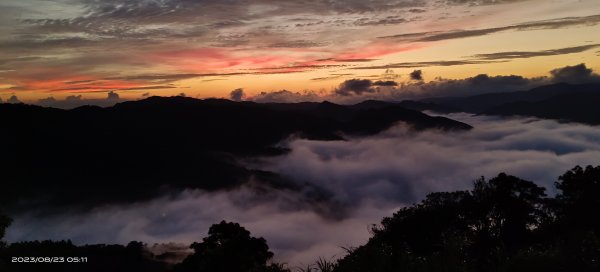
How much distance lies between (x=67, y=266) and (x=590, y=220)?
8387 centimetres

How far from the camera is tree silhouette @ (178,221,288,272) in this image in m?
40.0

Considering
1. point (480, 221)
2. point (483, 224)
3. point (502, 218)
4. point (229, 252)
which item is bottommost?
point (229, 252)

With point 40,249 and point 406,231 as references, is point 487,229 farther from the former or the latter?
point 40,249

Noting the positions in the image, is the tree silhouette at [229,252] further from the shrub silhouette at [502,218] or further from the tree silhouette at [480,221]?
the shrub silhouette at [502,218]

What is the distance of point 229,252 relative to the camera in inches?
1614

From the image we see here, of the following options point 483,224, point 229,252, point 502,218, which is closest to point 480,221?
point 483,224

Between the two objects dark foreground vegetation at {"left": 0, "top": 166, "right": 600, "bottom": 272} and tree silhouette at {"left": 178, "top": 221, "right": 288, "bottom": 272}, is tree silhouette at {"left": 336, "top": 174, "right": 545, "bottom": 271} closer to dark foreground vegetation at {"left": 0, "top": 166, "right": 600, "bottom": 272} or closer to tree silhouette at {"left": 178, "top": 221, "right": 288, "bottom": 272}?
dark foreground vegetation at {"left": 0, "top": 166, "right": 600, "bottom": 272}

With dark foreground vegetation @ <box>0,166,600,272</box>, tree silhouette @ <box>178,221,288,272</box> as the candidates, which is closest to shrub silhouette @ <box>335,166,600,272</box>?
dark foreground vegetation @ <box>0,166,600,272</box>

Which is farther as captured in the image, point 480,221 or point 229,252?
point 480,221

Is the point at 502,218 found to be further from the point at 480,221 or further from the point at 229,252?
the point at 229,252

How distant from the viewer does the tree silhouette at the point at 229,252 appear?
40.0m

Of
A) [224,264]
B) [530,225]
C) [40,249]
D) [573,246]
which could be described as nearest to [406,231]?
[530,225]

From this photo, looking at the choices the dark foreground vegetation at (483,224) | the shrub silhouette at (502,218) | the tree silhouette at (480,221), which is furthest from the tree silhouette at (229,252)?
the shrub silhouette at (502,218)

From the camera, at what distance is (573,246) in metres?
20.1
